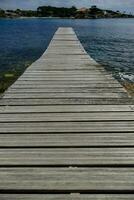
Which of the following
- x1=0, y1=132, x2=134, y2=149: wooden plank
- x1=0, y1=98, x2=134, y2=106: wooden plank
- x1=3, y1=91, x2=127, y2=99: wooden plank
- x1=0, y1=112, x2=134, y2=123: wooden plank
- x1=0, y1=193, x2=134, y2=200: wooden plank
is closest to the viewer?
x1=0, y1=193, x2=134, y2=200: wooden plank

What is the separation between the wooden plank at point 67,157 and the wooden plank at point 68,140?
17cm

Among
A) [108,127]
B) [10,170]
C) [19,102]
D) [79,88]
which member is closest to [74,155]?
[10,170]

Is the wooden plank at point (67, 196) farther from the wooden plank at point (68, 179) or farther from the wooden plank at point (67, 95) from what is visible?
the wooden plank at point (67, 95)

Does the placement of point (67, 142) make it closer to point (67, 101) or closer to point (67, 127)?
point (67, 127)

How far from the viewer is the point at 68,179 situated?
12.7 feet

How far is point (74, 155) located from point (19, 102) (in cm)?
291

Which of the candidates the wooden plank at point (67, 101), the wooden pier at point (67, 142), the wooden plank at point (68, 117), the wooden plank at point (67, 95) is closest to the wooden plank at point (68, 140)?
the wooden pier at point (67, 142)

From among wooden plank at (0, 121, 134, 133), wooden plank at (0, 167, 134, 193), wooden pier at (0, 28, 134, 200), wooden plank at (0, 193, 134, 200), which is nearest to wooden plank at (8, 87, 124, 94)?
wooden pier at (0, 28, 134, 200)

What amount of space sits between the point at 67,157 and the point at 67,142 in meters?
0.50

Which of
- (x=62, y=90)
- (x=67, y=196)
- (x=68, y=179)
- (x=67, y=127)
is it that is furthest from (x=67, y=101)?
(x=67, y=196)

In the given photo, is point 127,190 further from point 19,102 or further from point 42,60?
point 42,60

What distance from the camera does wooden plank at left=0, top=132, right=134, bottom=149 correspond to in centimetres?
479

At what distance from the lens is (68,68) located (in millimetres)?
11508

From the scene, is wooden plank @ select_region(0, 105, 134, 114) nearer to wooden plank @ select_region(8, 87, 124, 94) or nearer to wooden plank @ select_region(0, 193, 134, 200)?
wooden plank @ select_region(8, 87, 124, 94)
